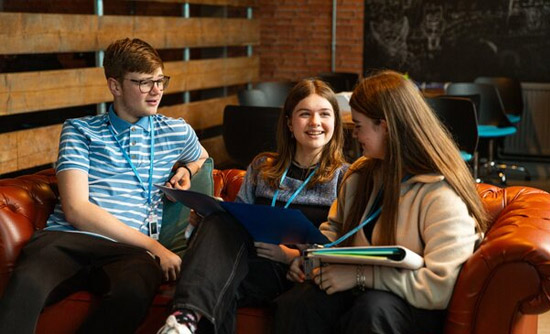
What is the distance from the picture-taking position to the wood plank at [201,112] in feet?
23.4

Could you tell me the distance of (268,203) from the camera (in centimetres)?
325

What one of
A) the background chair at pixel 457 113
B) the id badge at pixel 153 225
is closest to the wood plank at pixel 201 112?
the background chair at pixel 457 113

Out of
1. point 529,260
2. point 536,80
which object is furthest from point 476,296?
point 536,80

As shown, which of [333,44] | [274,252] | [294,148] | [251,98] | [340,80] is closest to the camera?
[274,252]

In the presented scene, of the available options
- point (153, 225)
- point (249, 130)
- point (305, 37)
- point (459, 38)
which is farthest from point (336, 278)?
point (305, 37)

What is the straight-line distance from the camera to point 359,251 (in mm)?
2500

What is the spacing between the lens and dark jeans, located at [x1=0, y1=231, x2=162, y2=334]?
2.78 meters

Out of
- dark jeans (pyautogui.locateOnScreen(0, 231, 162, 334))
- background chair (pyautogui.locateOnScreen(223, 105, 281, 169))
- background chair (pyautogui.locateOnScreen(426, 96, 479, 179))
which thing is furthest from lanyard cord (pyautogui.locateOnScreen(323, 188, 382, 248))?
background chair (pyautogui.locateOnScreen(426, 96, 479, 179))

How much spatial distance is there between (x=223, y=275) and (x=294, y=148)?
775mm

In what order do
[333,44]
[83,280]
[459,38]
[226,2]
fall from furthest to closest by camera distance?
[333,44] < [459,38] < [226,2] < [83,280]

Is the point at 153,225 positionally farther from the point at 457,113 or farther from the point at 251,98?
the point at 251,98

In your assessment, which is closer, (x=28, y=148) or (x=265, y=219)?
(x=265, y=219)

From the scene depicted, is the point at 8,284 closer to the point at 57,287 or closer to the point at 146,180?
the point at 57,287

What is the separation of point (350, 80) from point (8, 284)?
5.63 meters
